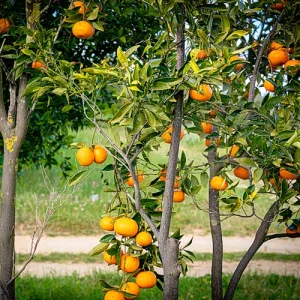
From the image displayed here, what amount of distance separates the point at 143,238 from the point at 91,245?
15.1 feet

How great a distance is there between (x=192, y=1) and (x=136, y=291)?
1.19 meters

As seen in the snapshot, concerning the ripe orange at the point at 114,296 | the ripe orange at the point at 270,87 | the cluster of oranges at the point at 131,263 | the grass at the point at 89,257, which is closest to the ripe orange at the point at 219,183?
the cluster of oranges at the point at 131,263

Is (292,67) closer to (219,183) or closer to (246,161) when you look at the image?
(246,161)

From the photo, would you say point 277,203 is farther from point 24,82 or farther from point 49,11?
point 49,11

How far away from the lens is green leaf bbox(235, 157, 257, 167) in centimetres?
245

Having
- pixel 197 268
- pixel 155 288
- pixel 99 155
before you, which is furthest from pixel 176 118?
pixel 197 268

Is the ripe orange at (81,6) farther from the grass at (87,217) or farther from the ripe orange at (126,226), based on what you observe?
the grass at (87,217)

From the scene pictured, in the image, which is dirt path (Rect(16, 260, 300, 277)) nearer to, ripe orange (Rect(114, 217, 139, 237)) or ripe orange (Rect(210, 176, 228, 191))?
ripe orange (Rect(210, 176, 228, 191))

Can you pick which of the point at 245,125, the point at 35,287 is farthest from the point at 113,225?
the point at 35,287

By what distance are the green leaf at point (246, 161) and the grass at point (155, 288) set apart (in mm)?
1928

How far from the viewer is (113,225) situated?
2.39m

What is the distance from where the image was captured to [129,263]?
2377mm

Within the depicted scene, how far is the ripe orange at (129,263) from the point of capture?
93.6 inches

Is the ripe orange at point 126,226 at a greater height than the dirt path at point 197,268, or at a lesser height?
greater
